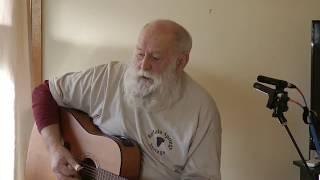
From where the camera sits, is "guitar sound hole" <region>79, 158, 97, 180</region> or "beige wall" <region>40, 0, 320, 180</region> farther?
"beige wall" <region>40, 0, 320, 180</region>

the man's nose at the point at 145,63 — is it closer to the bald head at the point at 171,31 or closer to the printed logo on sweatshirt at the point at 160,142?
the bald head at the point at 171,31

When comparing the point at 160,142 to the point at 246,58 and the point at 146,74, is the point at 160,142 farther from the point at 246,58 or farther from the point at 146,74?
the point at 246,58

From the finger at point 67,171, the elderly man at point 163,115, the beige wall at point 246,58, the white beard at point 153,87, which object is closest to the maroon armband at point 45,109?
the elderly man at point 163,115

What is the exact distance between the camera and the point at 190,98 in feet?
5.29

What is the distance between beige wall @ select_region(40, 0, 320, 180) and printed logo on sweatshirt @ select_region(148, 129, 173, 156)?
53cm

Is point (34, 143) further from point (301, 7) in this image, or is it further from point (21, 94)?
point (301, 7)

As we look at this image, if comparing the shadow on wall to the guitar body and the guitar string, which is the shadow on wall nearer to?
the guitar body

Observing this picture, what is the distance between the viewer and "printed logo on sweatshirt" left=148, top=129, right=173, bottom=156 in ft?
5.25

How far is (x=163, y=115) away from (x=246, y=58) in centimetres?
62

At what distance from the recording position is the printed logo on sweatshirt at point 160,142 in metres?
1.60

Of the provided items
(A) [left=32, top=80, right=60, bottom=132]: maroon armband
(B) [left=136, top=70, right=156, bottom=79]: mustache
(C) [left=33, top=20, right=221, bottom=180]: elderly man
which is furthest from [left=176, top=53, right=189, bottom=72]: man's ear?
(A) [left=32, top=80, right=60, bottom=132]: maroon armband

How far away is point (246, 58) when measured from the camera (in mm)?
2041

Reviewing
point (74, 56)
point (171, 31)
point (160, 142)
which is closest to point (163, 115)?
point (160, 142)

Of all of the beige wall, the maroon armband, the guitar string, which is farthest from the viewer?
the beige wall
